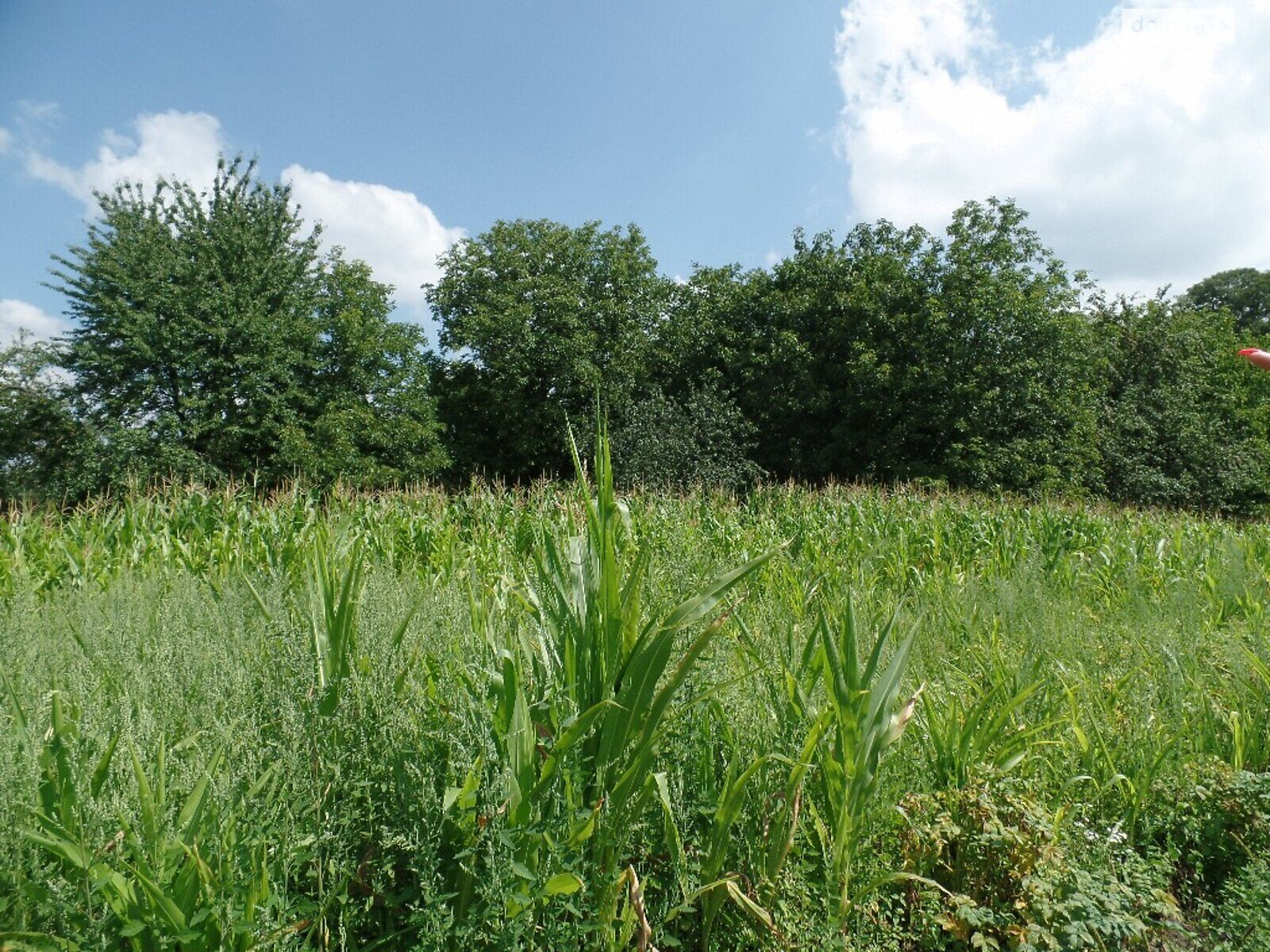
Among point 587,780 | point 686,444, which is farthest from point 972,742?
point 686,444

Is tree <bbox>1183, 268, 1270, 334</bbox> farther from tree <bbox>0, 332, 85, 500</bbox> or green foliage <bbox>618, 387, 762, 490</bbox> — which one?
tree <bbox>0, 332, 85, 500</bbox>

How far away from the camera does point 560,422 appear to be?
1061 inches

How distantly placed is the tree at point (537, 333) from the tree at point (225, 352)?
260 cm

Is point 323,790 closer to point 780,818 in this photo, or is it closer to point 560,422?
point 780,818

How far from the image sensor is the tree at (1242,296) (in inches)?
1697

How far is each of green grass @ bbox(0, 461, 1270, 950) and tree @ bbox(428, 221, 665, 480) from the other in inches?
873

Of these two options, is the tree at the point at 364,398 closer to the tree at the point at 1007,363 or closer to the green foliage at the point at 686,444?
the green foliage at the point at 686,444

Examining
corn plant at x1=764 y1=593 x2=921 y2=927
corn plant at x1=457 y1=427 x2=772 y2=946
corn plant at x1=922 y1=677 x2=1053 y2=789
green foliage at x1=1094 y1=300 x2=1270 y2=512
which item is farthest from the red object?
green foliage at x1=1094 y1=300 x2=1270 y2=512

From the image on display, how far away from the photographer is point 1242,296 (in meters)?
44.0

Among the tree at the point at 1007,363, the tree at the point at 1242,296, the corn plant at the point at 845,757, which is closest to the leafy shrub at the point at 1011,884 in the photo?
the corn plant at the point at 845,757

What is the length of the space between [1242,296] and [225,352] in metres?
52.6

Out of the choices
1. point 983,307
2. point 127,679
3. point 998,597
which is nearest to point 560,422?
point 983,307

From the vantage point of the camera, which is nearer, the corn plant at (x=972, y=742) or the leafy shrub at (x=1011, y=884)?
the leafy shrub at (x=1011, y=884)

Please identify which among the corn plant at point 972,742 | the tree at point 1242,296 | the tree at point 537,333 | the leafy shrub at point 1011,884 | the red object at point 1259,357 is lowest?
the leafy shrub at point 1011,884
